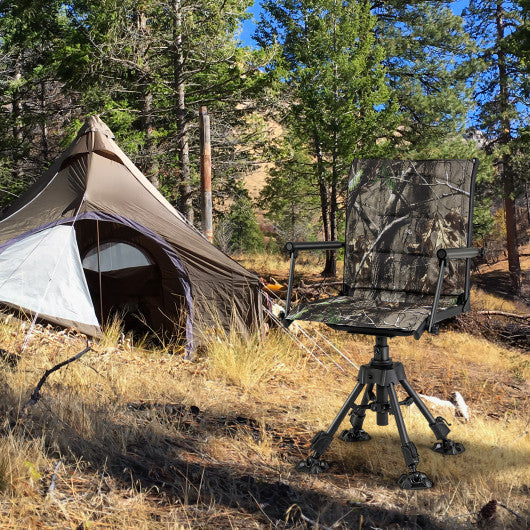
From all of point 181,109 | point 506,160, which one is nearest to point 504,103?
point 506,160

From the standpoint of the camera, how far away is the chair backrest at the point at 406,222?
370cm

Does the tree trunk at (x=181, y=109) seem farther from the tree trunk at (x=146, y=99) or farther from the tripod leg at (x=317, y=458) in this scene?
the tripod leg at (x=317, y=458)

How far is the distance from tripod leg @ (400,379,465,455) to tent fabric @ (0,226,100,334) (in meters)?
4.07

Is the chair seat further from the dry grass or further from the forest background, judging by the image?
the forest background

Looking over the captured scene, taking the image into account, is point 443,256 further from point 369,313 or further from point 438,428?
point 438,428

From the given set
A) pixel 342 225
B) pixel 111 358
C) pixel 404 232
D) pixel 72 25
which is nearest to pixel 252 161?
pixel 342 225

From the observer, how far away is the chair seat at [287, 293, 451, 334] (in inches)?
121

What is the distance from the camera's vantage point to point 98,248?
21.5 feet

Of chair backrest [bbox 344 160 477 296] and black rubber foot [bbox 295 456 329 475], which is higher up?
chair backrest [bbox 344 160 477 296]

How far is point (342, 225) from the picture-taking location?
60.7 feet

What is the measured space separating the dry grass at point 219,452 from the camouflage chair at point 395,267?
0.23 meters

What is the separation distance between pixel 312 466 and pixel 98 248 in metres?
4.10

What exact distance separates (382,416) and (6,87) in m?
17.6

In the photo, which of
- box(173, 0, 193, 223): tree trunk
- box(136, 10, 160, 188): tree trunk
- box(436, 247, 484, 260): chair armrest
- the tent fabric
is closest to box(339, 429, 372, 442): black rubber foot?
box(436, 247, 484, 260): chair armrest
